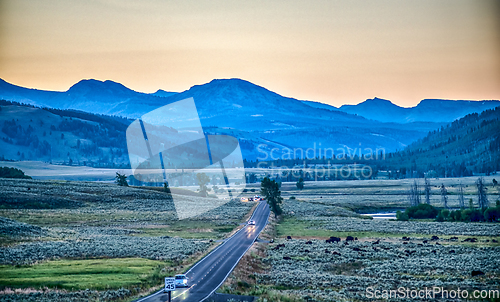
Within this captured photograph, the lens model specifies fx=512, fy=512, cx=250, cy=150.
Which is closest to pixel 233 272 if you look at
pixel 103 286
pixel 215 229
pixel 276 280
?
pixel 276 280

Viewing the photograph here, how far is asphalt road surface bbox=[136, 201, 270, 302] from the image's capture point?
40656mm

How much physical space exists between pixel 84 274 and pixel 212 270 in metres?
12.2

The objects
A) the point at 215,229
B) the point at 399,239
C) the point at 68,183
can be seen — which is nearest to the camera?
the point at 399,239

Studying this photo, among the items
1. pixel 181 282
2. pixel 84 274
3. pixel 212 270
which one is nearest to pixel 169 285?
pixel 181 282

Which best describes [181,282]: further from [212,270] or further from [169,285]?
[212,270]

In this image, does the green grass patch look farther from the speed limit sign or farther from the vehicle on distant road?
the speed limit sign

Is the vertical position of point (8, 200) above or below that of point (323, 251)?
above

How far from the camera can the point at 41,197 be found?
120 meters

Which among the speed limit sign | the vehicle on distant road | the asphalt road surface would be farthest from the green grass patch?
the speed limit sign

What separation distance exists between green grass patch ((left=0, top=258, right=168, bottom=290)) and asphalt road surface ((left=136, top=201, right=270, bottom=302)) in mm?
3859

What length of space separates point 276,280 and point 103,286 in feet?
52.8

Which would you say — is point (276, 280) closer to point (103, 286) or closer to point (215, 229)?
point (103, 286)

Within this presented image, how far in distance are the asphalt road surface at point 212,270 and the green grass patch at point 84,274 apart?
12.7 feet

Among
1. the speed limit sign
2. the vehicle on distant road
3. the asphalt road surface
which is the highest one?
the speed limit sign
